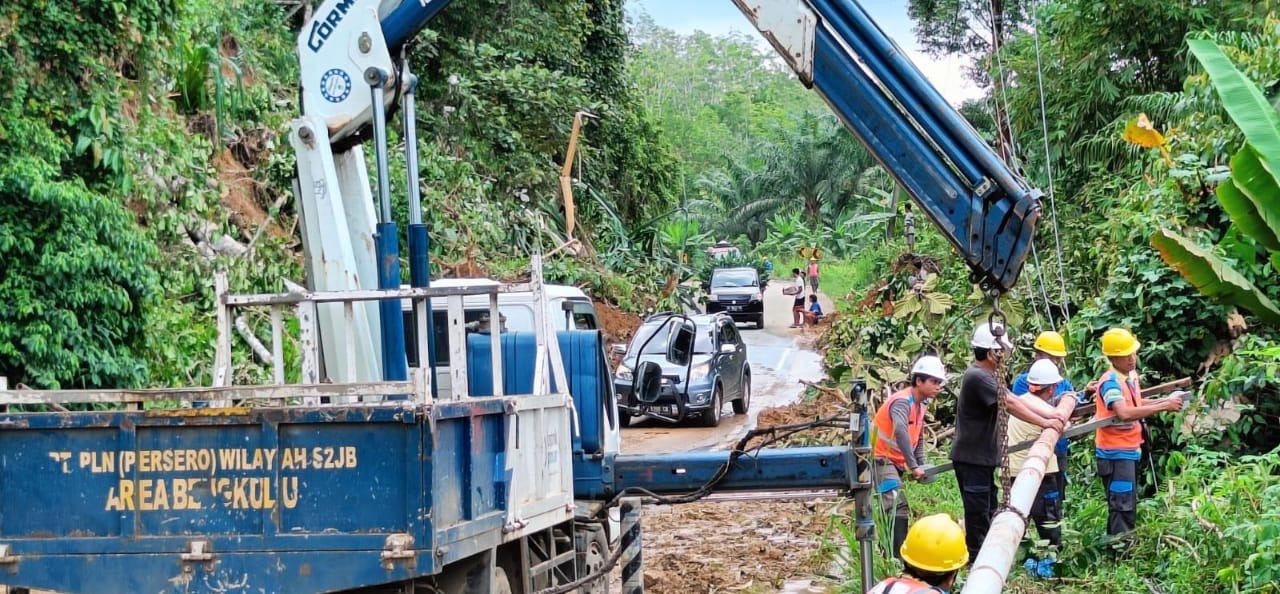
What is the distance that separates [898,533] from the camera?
895 cm

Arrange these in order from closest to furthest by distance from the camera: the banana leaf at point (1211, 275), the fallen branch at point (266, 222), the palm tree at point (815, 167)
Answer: the banana leaf at point (1211, 275)
the fallen branch at point (266, 222)
the palm tree at point (815, 167)

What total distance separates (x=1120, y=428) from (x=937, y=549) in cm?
467

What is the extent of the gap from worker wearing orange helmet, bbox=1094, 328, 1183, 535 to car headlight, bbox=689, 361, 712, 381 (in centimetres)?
976

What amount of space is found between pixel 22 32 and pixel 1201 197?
1087 centimetres

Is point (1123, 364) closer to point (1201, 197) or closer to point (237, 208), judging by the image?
point (1201, 197)

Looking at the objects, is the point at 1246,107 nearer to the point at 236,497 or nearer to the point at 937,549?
the point at 937,549

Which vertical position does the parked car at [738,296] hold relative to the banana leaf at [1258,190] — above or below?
below

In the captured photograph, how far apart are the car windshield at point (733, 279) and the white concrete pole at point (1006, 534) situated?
91.2ft

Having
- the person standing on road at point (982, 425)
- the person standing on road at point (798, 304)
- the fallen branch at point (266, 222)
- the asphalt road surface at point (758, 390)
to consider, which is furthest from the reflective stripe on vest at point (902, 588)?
the person standing on road at point (798, 304)

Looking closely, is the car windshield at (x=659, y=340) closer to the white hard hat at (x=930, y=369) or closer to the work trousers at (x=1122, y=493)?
the white hard hat at (x=930, y=369)

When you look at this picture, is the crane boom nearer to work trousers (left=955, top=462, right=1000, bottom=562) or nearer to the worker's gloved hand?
work trousers (left=955, top=462, right=1000, bottom=562)

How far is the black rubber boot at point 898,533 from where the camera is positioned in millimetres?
8883

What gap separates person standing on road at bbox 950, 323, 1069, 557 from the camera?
27.1 feet

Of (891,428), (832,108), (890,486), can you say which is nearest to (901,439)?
(891,428)
